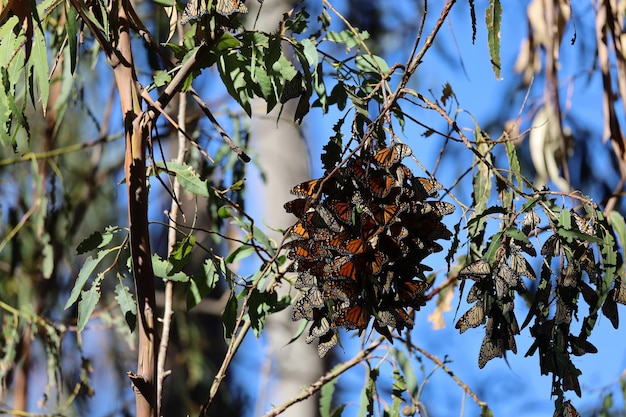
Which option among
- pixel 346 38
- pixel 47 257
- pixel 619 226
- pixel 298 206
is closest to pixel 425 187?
pixel 298 206

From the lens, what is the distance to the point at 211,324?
11.2ft

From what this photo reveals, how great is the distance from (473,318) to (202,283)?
340mm

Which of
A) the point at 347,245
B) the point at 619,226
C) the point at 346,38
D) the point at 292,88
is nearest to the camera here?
the point at 347,245

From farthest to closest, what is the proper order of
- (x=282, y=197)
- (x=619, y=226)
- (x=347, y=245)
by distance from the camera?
(x=282, y=197)
(x=619, y=226)
(x=347, y=245)

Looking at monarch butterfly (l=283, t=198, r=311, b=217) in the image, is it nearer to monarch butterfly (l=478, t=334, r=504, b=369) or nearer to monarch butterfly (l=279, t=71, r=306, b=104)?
monarch butterfly (l=279, t=71, r=306, b=104)

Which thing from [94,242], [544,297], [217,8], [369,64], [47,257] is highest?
[47,257]

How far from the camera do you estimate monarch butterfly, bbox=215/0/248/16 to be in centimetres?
89

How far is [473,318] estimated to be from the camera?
0.91m

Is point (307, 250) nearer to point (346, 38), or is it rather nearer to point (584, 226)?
point (584, 226)

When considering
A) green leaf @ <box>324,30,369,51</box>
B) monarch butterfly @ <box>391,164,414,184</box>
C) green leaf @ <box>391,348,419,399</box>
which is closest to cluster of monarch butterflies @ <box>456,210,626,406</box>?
monarch butterfly @ <box>391,164,414,184</box>

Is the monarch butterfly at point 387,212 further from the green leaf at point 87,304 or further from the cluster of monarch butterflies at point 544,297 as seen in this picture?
the green leaf at point 87,304

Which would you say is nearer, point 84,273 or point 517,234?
point 517,234

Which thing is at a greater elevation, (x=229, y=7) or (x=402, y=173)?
(x=229, y=7)

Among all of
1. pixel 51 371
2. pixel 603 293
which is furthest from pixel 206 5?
pixel 51 371
